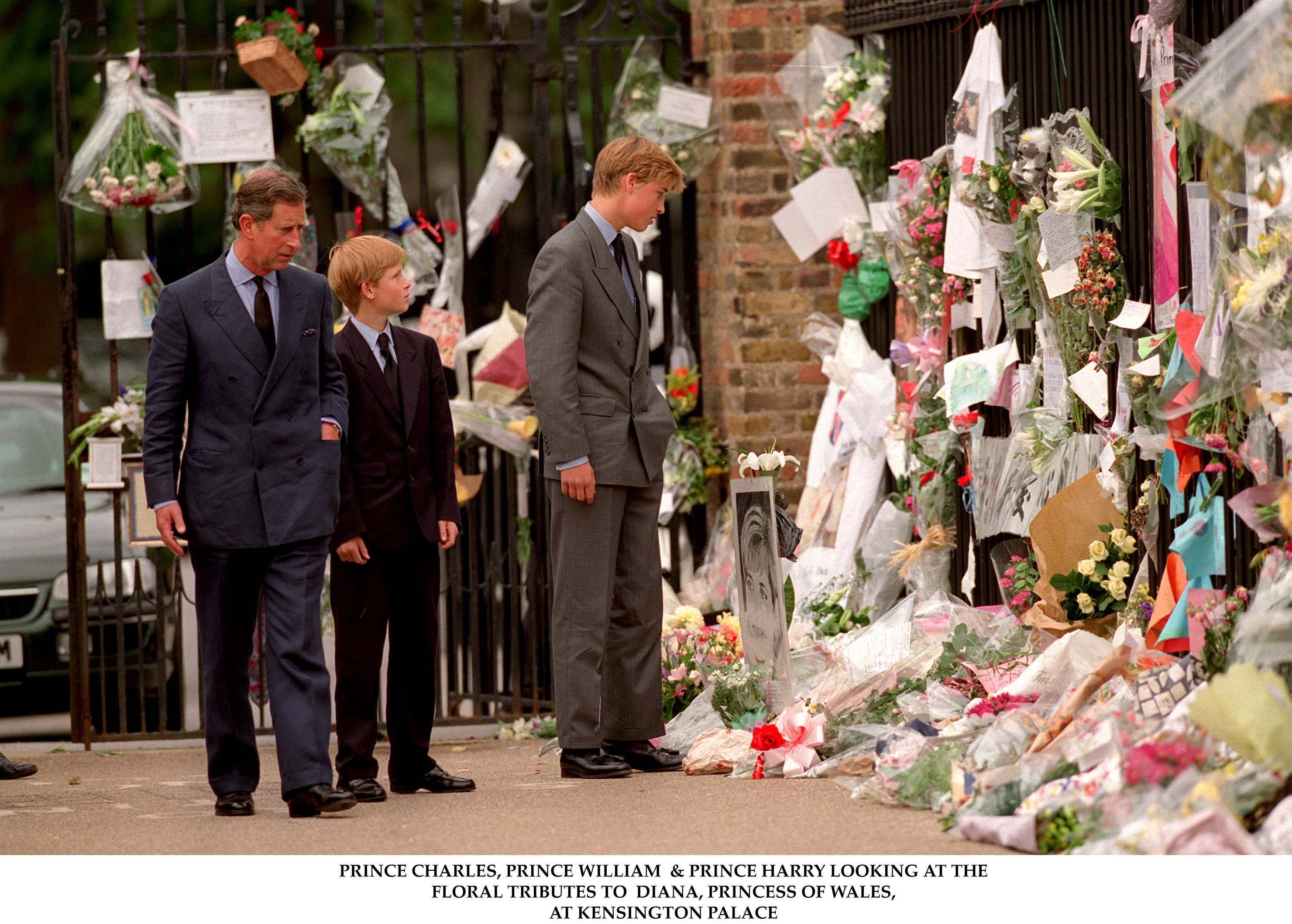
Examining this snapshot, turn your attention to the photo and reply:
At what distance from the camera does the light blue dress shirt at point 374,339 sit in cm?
527

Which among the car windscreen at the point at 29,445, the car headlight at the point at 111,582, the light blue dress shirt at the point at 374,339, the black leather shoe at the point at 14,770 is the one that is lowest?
the black leather shoe at the point at 14,770

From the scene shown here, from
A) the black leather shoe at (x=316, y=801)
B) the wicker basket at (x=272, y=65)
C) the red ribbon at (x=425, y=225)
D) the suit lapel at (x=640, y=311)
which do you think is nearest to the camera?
the black leather shoe at (x=316, y=801)

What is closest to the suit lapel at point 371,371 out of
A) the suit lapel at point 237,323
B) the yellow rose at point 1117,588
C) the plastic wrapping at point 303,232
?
the suit lapel at point 237,323

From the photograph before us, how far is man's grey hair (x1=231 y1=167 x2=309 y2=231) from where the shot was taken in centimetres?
474

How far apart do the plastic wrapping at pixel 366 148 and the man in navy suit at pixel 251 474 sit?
2.24 metres

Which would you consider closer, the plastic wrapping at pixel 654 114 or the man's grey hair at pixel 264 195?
the man's grey hair at pixel 264 195

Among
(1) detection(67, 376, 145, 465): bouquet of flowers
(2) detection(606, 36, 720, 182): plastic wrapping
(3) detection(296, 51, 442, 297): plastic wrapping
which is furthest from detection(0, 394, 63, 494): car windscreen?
(2) detection(606, 36, 720, 182): plastic wrapping

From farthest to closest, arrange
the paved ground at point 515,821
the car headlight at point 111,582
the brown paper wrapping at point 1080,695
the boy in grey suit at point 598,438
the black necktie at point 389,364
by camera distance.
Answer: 1. the car headlight at point 111,582
2. the black necktie at point 389,364
3. the boy in grey suit at point 598,438
4. the brown paper wrapping at point 1080,695
5. the paved ground at point 515,821

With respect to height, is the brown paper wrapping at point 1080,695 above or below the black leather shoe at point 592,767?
above

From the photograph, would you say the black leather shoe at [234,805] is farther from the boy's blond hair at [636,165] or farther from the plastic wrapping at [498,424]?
the plastic wrapping at [498,424]

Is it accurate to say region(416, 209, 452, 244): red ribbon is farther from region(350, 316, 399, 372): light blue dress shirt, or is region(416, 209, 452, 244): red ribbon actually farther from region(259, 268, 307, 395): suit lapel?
region(259, 268, 307, 395): suit lapel

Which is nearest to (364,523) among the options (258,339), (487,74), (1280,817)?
(258,339)

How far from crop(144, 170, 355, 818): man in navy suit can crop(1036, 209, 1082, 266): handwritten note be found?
2.44 meters

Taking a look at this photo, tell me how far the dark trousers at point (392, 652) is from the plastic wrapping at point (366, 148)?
220 cm
